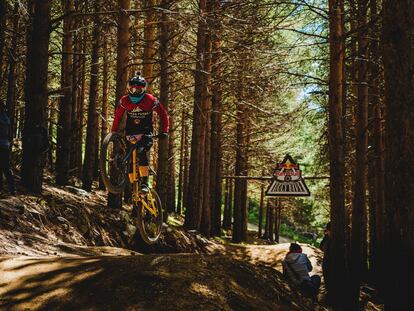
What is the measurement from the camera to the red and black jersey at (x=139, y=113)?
6.69 meters

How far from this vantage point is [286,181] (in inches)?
427

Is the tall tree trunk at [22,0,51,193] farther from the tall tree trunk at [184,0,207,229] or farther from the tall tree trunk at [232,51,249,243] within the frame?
the tall tree trunk at [232,51,249,243]

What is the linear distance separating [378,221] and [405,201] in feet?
30.1

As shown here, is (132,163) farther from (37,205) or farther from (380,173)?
(380,173)

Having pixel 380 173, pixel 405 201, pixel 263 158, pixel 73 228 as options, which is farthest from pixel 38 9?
pixel 263 158

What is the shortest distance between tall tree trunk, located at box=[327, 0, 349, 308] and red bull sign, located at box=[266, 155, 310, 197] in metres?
1.11

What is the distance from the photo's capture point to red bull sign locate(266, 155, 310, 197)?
35.2 ft

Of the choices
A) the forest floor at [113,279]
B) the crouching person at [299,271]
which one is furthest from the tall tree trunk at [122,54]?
the crouching person at [299,271]

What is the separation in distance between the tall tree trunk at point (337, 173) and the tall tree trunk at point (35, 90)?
6687mm

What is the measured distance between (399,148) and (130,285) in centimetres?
388

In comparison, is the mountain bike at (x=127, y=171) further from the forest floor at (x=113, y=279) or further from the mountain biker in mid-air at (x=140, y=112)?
the forest floor at (x=113, y=279)

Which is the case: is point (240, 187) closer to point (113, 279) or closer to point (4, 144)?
point (4, 144)

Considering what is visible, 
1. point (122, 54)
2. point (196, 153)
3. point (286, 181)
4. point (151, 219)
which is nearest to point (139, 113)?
point (151, 219)

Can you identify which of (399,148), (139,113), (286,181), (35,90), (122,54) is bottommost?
(286,181)
